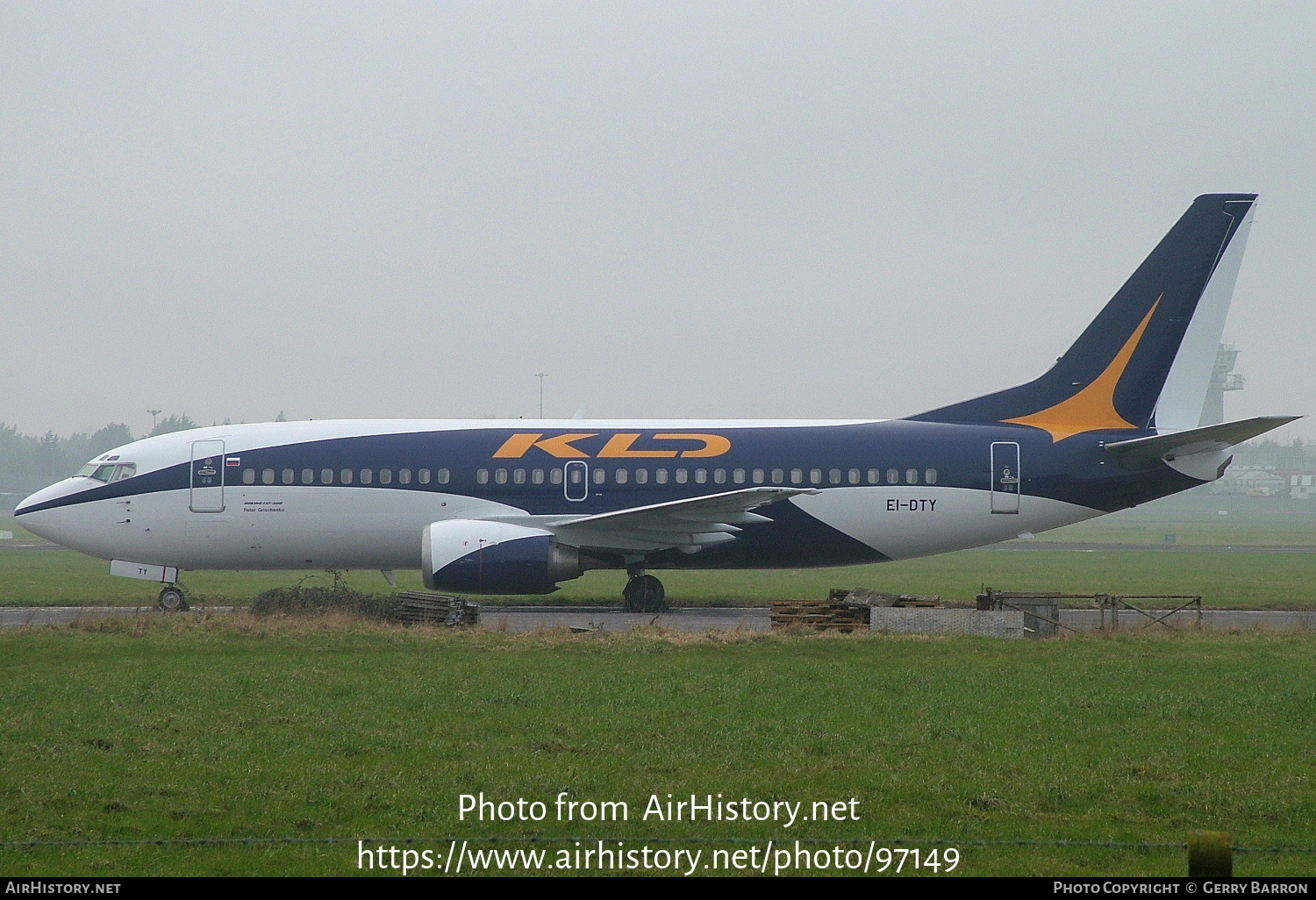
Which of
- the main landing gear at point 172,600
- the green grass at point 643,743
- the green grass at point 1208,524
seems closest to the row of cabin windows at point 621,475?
the main landing gear at point 172,600

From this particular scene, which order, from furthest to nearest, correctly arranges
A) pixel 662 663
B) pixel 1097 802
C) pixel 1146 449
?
pixel 1146 449 → pixel 662 663 → pixel 1097 802

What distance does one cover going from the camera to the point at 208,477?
82.2 feet

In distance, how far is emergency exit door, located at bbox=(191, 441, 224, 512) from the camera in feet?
81.9

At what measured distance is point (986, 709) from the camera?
527 inches

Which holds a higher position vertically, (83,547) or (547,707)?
(83,547)

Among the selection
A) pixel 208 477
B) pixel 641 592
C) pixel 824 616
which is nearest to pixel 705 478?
pixel 641 592

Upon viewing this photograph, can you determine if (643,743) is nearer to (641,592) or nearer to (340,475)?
(641,592)

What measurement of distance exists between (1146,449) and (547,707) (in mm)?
15975

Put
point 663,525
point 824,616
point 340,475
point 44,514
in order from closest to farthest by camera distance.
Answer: point 824,616
point 663,525
point 340,475
point 44,514

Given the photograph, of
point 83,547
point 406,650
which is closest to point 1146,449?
point 406,650

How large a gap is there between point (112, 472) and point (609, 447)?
410 inches

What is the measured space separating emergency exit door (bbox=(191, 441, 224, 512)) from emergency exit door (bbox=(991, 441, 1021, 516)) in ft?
52.6

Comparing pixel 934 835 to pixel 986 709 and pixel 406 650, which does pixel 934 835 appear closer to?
pixel 986 709

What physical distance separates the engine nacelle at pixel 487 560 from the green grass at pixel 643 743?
473cm
